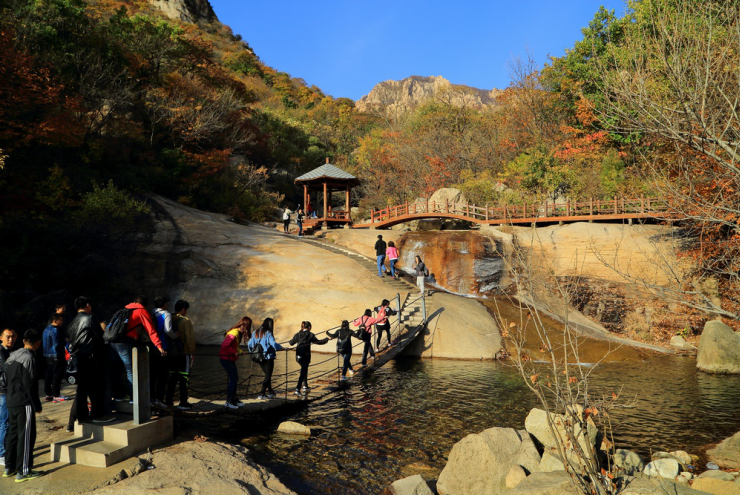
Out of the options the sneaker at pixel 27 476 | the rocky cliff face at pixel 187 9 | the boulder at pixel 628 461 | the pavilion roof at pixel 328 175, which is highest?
the rocky cliff face at pixel 187 9

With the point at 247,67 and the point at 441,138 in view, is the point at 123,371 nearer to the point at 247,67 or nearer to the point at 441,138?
the point at 441,138

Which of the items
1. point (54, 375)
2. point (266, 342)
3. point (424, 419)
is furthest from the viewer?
point (424, 419)

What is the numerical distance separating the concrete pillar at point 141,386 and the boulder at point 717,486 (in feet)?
28.6

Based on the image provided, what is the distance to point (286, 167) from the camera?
49406 mm

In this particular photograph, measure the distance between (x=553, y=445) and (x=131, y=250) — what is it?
2066 centimetres

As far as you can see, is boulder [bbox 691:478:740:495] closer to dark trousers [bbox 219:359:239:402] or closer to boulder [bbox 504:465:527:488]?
boulder [bbox 504:465:527:488]

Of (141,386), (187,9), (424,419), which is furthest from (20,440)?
(187,9)

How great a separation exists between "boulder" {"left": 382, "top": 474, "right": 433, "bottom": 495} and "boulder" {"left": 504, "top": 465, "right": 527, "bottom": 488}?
4.22ft

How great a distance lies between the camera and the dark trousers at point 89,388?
7559 mm

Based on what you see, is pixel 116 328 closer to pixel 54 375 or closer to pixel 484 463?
pixel 54 375

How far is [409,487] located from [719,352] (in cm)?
1497

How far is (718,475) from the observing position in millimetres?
8156

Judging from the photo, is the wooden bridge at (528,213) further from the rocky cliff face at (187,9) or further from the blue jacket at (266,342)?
the rocky cliff face at (187,9)

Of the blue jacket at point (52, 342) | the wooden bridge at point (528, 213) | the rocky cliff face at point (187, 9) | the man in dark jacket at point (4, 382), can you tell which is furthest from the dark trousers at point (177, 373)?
the rocky cliff face at point (187, 9)
